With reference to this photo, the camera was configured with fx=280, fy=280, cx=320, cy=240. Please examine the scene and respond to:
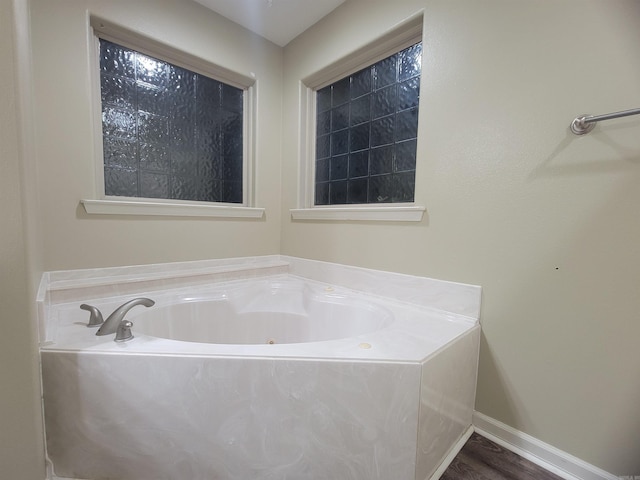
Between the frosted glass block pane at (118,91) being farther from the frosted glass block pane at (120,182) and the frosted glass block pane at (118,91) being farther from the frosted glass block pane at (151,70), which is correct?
the frosted glass block pane at (120,182)

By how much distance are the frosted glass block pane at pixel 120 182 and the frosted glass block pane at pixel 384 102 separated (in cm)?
156

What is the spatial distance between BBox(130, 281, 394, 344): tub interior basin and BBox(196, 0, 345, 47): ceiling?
1836 mm

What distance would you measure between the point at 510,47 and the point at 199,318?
202cm

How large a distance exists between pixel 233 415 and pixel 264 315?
94 cm

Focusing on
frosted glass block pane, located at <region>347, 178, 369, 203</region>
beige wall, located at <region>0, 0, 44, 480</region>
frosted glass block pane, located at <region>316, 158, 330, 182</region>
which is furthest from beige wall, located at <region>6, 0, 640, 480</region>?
frosted glass block pane, located at <region>316, 158, 330, 182</region>

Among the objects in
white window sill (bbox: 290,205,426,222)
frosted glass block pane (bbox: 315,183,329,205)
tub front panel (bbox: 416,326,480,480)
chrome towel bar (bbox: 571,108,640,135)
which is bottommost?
tub front panel (bbox: 416,326,480,480)

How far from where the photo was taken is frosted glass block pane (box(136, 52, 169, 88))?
172 centimetres

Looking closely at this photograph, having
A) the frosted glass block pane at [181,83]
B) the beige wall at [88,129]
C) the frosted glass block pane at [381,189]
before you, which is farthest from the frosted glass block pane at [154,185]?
the frosted glass block pane at [381,189]

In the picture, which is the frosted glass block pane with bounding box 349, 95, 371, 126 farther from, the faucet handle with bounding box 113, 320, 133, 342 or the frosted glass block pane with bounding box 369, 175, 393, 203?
the faucet handle with bounding box 113, 320, 133, 342

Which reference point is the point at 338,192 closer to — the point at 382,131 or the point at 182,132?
the point at 382,131

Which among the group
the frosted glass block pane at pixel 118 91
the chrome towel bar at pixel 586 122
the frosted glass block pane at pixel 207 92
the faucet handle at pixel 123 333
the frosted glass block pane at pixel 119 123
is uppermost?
the frosted glass block pane at pixel 207 92

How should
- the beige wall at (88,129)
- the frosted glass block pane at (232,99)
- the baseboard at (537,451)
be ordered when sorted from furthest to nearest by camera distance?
1. the frosted glass block pane at (232,99)
2. the beige wall at (88,129)
3. the baseboard at (537,451)

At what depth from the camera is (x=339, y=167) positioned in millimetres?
2059

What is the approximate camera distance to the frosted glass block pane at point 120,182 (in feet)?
5.39
